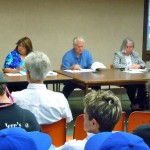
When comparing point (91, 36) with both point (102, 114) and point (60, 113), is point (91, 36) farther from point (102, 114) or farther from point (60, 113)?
point (102, 114)

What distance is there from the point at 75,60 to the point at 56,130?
3202 millimetres

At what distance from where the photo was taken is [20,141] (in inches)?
49.5

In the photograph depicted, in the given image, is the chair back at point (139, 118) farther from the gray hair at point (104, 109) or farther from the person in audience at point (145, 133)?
the gray hair at point (104, 109)

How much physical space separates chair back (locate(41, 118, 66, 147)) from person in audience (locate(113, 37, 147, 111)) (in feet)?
10.4

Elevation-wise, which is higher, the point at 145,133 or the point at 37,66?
the point at 37,66

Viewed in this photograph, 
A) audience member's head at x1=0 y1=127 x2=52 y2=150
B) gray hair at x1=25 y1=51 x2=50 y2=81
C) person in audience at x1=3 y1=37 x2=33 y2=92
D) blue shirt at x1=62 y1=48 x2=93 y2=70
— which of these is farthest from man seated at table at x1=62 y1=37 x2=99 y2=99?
audience member's head at x1=0 y1=127 x2=52 y2=150

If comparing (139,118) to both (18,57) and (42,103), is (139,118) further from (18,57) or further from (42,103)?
(18,57)

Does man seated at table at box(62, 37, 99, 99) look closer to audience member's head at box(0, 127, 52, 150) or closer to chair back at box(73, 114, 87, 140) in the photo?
chair back at box(73, 114, 87, 140)

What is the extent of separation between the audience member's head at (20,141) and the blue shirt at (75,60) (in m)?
4.51

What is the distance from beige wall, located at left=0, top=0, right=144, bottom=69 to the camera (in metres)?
6.79

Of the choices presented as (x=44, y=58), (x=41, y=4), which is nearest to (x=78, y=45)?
(x=41, y=4)

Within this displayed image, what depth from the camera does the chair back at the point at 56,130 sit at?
9.15 ft

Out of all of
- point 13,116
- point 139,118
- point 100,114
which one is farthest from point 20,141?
point 139,118

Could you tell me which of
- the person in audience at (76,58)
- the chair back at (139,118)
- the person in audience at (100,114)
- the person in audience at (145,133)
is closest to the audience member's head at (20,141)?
the person in audience at (100,114)
